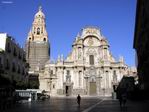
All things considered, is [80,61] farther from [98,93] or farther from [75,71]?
[98,93]

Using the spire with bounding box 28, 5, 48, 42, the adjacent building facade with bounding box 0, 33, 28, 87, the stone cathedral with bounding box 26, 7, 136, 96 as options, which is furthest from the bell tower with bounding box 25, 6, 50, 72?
the adjacent building facade with bounding box 0, 33, 28, 87

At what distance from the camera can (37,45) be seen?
11012cm

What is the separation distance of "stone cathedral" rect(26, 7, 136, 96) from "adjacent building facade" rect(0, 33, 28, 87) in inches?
1086

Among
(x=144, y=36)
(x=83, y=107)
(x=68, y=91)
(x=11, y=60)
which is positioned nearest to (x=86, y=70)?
A: (x=68, y=91)

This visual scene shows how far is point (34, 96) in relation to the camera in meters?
52.4

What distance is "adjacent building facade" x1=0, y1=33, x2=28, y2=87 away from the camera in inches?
1671

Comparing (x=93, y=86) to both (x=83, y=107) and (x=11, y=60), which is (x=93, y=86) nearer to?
(x=11, y=60)

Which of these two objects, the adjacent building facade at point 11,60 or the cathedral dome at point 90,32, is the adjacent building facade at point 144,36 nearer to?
the adjacent building facade at point 11,60

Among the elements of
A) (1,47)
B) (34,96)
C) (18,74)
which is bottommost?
(34,96)

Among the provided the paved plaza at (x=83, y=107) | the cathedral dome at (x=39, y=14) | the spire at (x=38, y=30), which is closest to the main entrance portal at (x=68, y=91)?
the spire at (x=38, y=30)

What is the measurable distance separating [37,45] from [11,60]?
64.2m

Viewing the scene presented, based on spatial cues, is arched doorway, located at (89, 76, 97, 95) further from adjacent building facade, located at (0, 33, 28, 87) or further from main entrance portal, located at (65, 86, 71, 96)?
adjacent building facade, located at (0, 33, 28, 87)

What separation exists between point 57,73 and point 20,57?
3003cm

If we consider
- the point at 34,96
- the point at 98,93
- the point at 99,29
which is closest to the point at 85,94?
the point at 98,93
